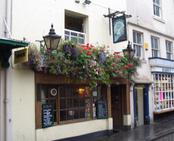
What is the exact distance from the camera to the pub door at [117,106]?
1403cm

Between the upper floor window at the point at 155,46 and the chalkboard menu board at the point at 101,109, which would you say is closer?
the chalkboard menu board at the point at 101,109

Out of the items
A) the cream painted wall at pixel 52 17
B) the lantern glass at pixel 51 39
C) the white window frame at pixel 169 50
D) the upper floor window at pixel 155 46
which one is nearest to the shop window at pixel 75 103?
the cream painted wall at pixel 52 17

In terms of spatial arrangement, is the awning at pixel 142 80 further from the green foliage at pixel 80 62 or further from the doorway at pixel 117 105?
the green foliage at pixel 80 62

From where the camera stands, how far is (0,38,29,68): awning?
7988 mm

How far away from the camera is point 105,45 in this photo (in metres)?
12.8

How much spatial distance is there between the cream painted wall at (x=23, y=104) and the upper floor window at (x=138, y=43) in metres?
7.09

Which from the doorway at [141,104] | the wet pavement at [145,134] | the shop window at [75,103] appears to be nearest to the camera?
the shop window at [75,103]

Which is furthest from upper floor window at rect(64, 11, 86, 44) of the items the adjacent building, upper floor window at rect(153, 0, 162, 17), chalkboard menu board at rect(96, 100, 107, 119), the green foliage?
upper floor window at rect(153, 0, 162, 17)

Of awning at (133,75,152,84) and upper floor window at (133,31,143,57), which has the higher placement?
upper floor window at (133,31,143,57)

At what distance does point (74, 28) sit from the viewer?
39.5 ft

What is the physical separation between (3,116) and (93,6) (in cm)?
607

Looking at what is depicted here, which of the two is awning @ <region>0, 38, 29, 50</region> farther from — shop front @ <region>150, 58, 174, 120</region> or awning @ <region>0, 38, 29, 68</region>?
shop front @ <region>150, 58, 174, 120</region>

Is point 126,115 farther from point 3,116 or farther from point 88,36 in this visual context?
point 3,116

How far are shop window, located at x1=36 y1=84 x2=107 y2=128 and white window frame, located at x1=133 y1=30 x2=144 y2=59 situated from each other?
3734 millimetres
